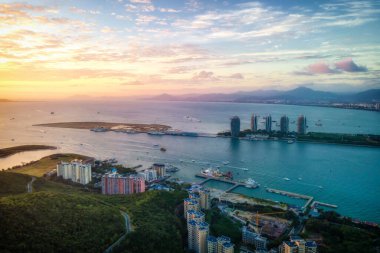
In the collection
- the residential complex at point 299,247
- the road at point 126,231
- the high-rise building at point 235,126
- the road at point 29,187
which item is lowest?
the residential complex at point 299,247

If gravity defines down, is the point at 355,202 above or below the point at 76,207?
below

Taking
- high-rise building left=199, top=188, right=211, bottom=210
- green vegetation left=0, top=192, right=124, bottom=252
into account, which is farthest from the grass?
high-rise building left=199, top=188, right=211, bottom=210

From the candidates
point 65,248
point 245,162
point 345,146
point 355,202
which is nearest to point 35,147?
point 245,162

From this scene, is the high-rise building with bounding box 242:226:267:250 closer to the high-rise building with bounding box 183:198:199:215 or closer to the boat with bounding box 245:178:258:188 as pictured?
the high-rise building with bounding box 183:198:199:215

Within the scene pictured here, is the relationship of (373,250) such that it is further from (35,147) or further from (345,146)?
(35,147)

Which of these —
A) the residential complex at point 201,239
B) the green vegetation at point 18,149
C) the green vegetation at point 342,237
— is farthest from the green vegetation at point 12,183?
the green vegetation at point 18,149

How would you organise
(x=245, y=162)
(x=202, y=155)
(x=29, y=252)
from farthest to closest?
(x=202, y=155) < (x=245, y=162) < (x=29, y=252)

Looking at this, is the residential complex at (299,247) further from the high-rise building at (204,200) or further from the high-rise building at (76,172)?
the high-rise building at (76,172)
